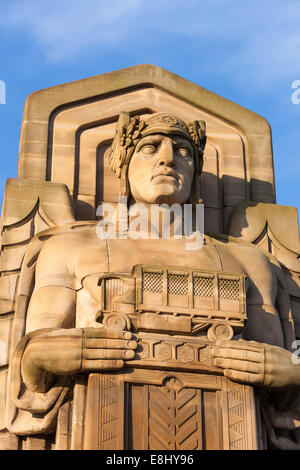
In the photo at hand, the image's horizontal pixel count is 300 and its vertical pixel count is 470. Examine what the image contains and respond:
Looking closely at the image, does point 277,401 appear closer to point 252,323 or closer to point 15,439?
point 252,323

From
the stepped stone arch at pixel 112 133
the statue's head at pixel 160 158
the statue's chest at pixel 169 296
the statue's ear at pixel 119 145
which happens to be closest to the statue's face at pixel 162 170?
the statue's head at pixel 160 158

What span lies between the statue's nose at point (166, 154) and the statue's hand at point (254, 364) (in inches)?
139

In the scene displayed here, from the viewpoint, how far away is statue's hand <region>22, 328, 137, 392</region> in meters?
14.0

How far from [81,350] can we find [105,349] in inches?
12.3

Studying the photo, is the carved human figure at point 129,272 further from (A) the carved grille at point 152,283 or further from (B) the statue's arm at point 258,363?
(A) the carved grille at point 152,283

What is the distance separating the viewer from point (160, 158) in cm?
1677

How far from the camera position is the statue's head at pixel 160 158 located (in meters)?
16.7

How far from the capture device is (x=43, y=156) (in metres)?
18.6

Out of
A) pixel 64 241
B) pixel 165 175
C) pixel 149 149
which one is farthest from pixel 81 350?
pixel 149 149

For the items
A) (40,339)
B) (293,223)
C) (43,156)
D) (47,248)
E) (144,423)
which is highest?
(43,156)

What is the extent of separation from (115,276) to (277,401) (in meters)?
2.98

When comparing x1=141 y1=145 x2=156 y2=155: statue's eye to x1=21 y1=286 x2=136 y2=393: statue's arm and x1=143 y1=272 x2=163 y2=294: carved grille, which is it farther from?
x1=21 y1=286 x2=136 y2=393: statue's arm

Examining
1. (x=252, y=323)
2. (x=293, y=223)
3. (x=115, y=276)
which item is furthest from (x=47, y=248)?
(x=293, y=223)

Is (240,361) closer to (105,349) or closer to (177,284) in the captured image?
(177,284)
